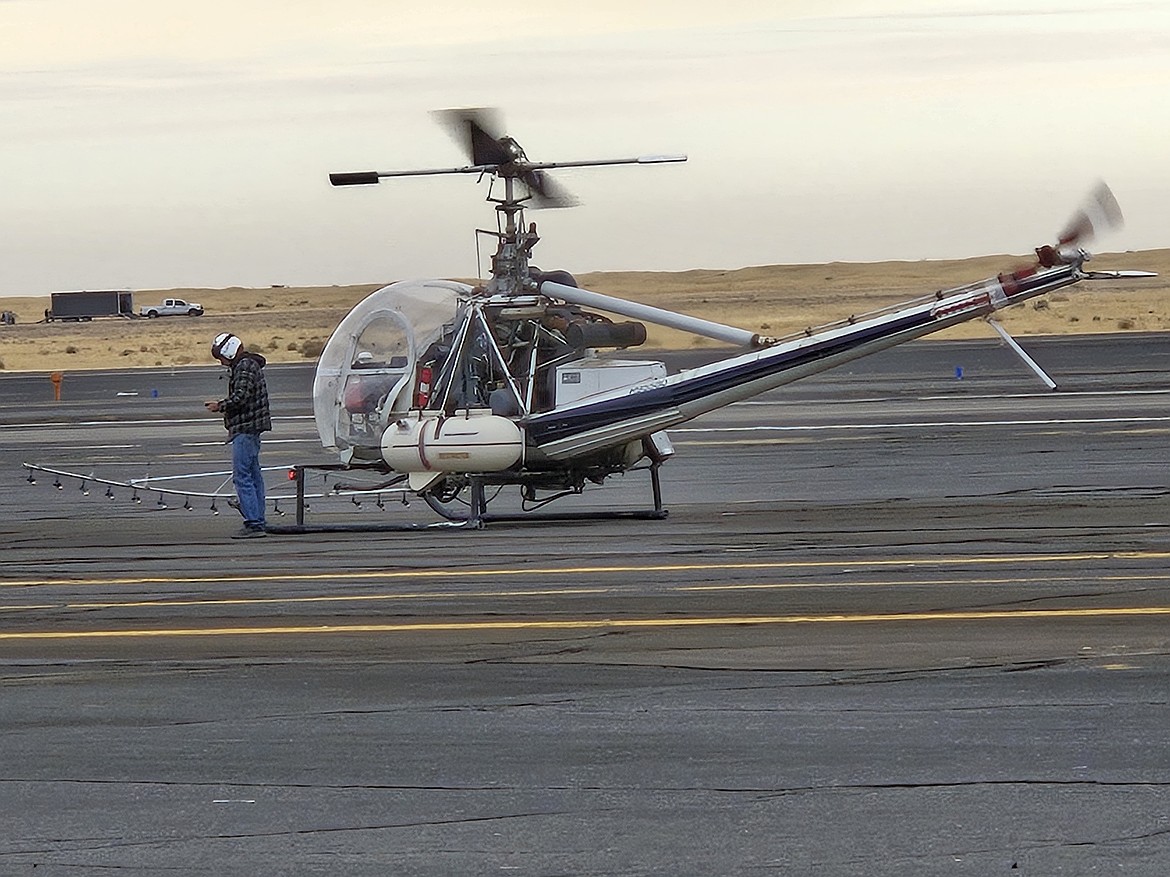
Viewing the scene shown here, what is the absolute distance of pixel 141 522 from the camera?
59.3 ft

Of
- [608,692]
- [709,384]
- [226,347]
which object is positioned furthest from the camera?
[226,347]

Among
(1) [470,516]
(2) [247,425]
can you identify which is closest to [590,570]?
(1) [470,516]

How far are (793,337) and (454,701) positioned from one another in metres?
9.19

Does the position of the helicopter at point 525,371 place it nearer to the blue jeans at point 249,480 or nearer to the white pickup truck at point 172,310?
the blue jeans at point 249,480

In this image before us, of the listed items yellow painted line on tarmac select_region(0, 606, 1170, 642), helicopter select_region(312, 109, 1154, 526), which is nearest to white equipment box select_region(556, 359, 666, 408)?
helicopter select_region(312, 109, 1154, 526)

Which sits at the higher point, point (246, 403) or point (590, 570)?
point (246, 403)

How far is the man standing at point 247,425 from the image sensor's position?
661 inches

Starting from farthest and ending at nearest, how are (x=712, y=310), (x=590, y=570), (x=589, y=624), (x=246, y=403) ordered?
(x=712, y=310) → (x=246, y=403) → (x=590, y=570) → (x=589, y=624)

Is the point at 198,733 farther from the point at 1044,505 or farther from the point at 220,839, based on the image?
the point at 1044,505

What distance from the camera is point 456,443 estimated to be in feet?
55.2

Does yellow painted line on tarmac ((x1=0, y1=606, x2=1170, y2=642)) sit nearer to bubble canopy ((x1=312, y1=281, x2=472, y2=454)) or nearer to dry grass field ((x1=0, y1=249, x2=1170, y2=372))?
bubble canopy ((x1=312, y1=281, x2=472, y2=454))

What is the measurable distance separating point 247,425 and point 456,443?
1.96 meters

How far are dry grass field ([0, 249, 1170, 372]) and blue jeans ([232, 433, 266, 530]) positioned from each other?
117 feet

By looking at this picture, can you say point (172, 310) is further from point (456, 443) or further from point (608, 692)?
point (608, 692)
